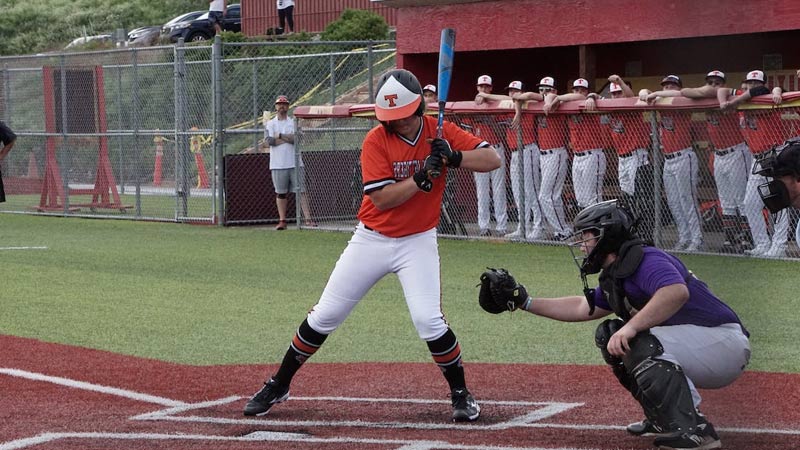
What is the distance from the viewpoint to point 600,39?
1669 centimetres

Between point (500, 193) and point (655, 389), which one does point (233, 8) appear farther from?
point (655, 389)

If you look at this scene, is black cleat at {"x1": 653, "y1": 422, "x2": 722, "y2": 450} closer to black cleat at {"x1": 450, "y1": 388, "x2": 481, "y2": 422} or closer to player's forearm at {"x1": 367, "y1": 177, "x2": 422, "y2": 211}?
black cleat at {"x1": 450, "y1": 388, "x2": 481, "y2": 422}

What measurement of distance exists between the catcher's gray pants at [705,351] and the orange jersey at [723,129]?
7.70m

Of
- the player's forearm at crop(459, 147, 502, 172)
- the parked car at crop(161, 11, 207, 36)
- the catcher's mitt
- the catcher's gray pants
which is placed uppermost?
the parked car at crop(161, 11, 207, 36)

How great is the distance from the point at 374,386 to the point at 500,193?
8319mm

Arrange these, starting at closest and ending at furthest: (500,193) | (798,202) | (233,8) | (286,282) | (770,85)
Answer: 1. (798,202)
2. (286,282)
3. (500,193)
4. (770,85)
5. (233,8)

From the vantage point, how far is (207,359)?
828 cm

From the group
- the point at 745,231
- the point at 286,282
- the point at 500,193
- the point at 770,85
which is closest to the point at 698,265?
the point at 745,231

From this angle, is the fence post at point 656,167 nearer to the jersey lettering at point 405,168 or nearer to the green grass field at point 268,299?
the green grass field at point 268,299

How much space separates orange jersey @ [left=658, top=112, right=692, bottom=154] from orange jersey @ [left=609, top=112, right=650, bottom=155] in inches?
16.5

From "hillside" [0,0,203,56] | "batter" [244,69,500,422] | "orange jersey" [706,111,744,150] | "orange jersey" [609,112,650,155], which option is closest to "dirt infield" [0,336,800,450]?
"batter" [244,69,500,422]

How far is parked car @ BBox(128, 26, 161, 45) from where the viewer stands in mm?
40844

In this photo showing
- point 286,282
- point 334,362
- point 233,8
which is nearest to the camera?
point 334,362

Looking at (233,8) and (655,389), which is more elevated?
(233,8)
